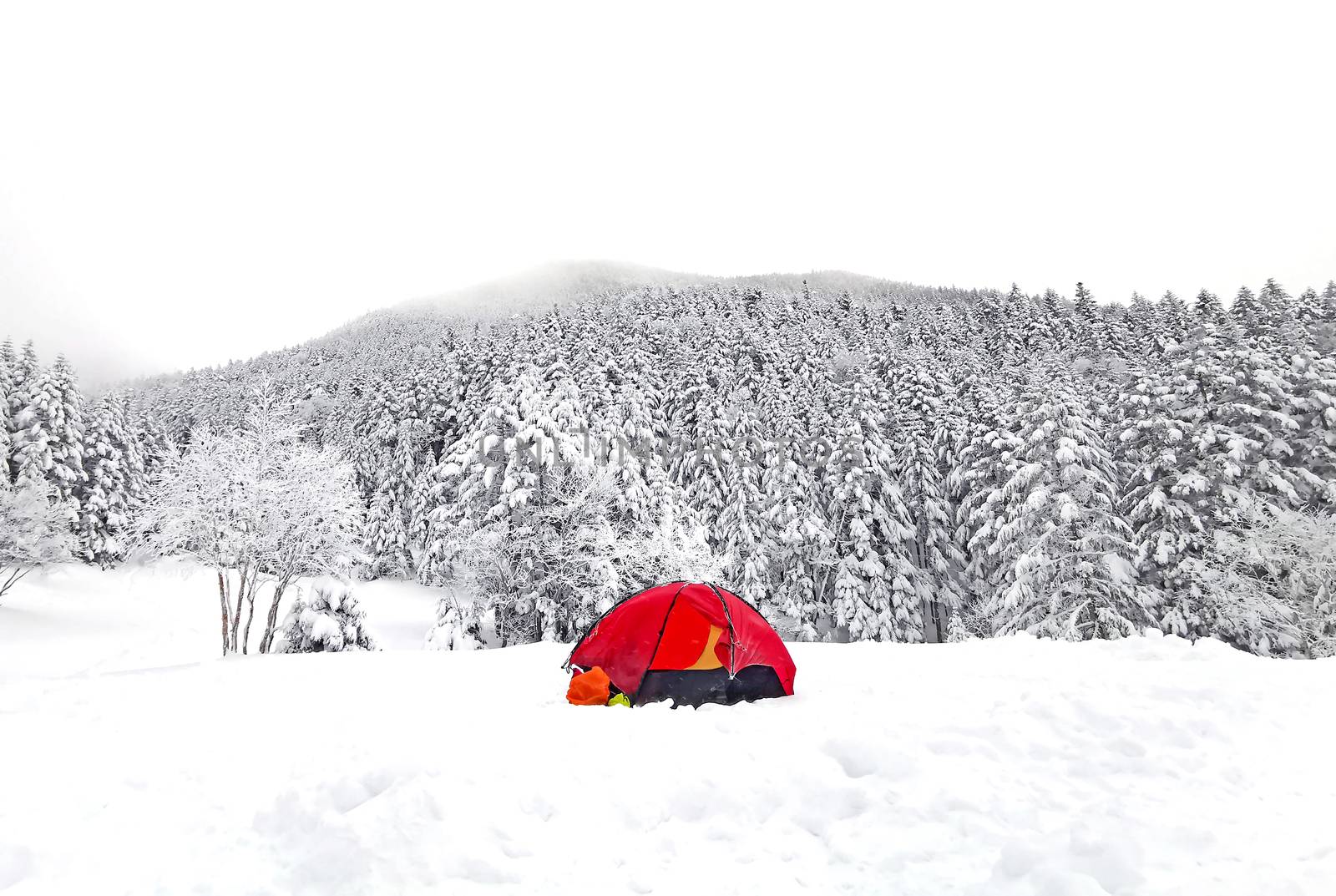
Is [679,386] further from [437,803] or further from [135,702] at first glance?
[437,803]

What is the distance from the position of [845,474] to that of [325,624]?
24.1 meters

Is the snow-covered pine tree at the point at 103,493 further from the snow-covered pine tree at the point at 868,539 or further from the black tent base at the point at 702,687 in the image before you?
the black tent base at the point at 702,687

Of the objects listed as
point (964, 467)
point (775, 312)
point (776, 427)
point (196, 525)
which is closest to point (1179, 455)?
point (964, 467)

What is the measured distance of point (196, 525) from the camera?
17266 mm

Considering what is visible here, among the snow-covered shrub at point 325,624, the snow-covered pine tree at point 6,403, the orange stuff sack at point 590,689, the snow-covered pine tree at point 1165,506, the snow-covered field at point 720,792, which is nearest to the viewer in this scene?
the snow-covered field at point 720,792

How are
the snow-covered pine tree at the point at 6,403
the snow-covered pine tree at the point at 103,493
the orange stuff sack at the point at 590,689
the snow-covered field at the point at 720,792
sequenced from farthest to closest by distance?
the snow-covered pine tree at the point at 103,493 → the snow-covered pine tree at the point at 6,403 → the orange stuff sack at the point at 590,689 → the snow-covered field at the point at 720,792

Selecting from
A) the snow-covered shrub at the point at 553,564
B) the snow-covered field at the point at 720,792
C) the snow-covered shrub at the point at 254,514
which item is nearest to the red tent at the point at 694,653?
the snow-covered field at the point at 720,792

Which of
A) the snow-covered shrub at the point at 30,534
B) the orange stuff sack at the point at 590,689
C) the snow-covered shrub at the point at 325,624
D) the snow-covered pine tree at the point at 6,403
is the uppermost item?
the snow-covered pine tree at the point at 6,403

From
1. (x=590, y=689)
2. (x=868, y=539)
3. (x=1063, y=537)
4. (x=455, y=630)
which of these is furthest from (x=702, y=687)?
(x=868, y=539)

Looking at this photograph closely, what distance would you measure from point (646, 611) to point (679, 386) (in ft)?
120

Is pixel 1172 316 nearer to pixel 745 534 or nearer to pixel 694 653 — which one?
pixel 745 534

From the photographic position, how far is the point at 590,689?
26.8 feet

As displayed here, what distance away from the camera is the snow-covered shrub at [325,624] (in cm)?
2114

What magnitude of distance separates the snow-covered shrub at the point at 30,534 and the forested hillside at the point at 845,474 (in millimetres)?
1171
